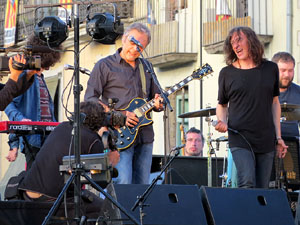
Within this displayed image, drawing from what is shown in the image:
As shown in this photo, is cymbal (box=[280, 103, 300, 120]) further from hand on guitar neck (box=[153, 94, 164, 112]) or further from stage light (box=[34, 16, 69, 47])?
stage light (box=[34, 16, 69, 47])

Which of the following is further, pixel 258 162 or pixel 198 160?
pixel 198 160

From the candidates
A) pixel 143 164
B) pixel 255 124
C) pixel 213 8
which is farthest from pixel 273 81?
pixel 213 8

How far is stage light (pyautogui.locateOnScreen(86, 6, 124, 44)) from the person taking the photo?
7965mm

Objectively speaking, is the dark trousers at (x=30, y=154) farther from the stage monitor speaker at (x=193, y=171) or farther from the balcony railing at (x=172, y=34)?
the balcony railing at (x=172, y=34)

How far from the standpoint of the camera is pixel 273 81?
9.00 metres

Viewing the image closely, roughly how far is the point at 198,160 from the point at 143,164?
3.65m

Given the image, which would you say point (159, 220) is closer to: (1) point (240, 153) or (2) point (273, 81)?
(1) point (240, 153)

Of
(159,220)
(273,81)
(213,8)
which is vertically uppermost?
(213,8)

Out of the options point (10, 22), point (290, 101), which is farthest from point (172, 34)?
point (290, 101)

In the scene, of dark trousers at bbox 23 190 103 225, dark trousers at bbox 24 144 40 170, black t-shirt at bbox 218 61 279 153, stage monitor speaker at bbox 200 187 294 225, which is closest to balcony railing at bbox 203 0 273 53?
dark trousers at bbox 24 144 40 170

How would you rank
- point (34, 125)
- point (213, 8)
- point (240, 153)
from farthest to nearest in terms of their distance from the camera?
point (213, 8) < point (34, 125) < point (240, 153)

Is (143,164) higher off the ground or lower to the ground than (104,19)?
lower

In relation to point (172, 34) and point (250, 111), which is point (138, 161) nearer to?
point (250, 111)

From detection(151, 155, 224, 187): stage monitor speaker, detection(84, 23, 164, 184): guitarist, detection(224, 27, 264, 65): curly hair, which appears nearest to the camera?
detection(224, 27, 264, 65): curly hair
